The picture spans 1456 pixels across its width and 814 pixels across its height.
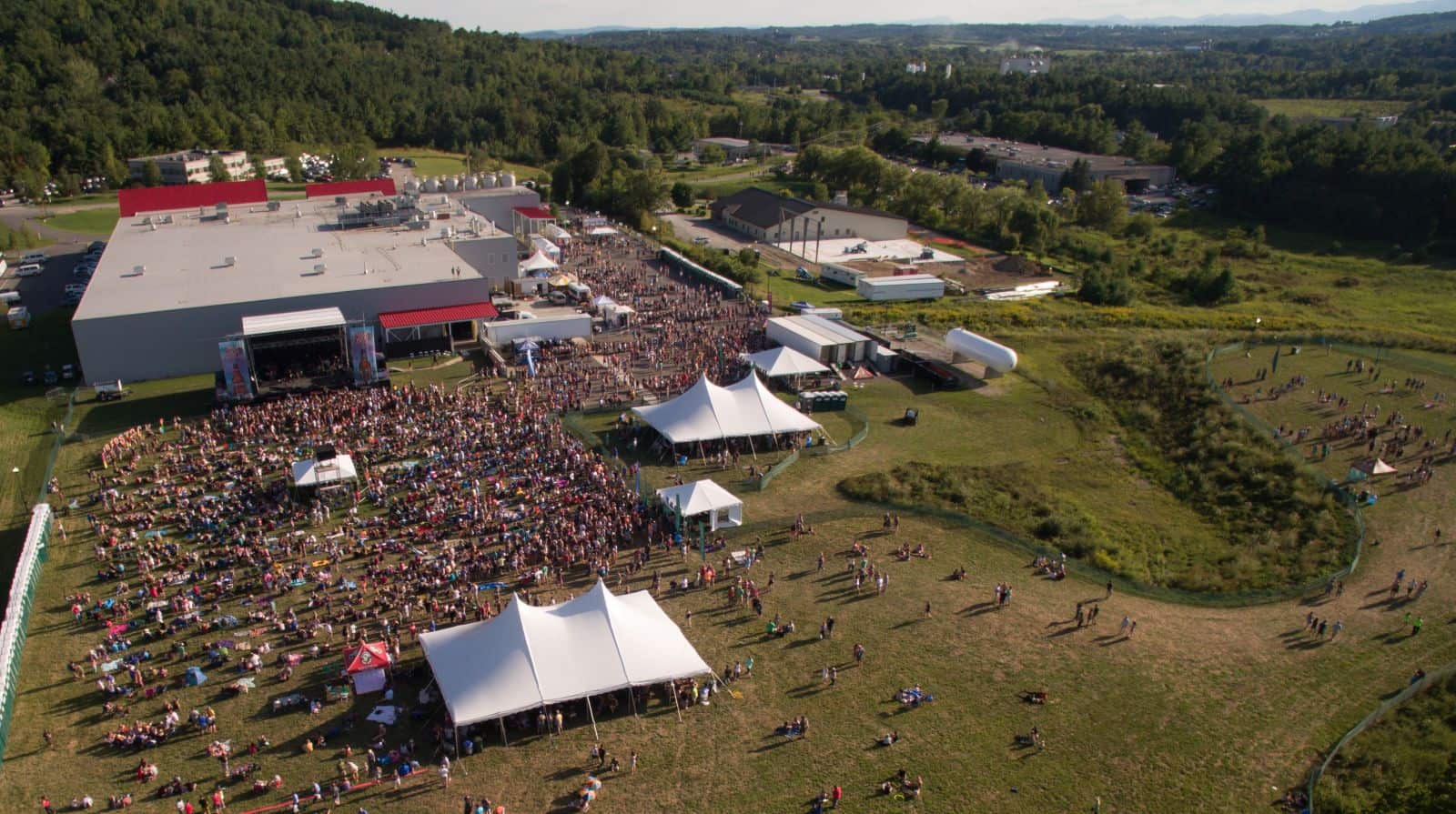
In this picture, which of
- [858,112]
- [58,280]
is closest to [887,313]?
[58,280]

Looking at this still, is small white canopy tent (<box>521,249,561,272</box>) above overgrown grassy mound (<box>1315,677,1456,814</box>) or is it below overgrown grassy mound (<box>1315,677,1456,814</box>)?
above

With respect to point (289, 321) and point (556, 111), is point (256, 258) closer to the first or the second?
point (289, 321)

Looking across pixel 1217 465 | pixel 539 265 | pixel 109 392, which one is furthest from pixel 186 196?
pixel 1217 465

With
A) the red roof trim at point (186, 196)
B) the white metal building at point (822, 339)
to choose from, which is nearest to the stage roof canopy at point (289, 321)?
the white metal building at point (822, 339)

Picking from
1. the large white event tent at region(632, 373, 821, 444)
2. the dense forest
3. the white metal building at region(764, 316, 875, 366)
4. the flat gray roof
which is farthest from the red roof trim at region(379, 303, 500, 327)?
the dense forest

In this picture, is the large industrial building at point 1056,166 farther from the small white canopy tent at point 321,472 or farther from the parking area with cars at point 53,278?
the small white canopy tent at point 321,472

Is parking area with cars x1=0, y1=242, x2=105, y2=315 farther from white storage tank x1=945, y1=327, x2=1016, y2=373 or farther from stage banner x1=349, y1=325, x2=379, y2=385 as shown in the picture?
white storage tank x1=945, y1=327, x2=1016, y2=373
